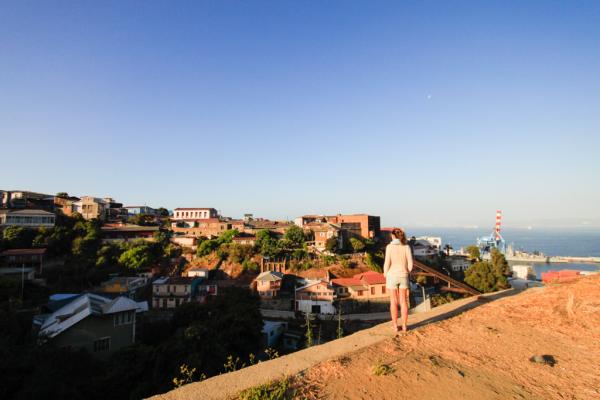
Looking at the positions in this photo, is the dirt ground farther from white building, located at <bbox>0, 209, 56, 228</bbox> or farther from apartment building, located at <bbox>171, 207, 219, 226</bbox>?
apartment building, located at <bbox>171, 207, 219, 226</bbox>

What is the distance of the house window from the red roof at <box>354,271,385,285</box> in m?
23.8

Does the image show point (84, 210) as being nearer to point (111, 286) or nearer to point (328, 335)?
point (111, 286)

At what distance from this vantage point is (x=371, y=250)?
42.4 metres

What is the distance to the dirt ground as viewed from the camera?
11.3 ft

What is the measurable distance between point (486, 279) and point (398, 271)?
30686 millimetres

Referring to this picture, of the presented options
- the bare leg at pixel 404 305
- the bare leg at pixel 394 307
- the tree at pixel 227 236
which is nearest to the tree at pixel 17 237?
the tree at pixel 227 236

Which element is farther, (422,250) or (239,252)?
(422,250)

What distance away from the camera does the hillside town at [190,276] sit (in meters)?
19.1

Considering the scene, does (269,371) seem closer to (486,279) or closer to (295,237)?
(486,279)

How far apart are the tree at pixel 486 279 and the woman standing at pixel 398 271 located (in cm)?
2927

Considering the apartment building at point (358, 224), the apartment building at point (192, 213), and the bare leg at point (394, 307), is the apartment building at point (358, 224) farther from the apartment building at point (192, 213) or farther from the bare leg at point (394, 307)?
the bare leg at point (394, 307)

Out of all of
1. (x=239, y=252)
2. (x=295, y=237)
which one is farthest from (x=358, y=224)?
(x=239, y=252)

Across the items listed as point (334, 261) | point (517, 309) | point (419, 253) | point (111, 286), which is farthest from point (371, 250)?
point (517, 309)

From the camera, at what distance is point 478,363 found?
164 inches
